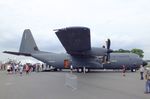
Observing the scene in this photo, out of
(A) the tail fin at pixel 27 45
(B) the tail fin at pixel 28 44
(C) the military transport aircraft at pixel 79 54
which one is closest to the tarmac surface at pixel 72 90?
(C) the military transport aircraft at pixel 79 54

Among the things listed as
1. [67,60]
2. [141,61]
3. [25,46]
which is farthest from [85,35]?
[25,46]

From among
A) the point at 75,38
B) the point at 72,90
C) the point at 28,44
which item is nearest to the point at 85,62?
the point at 75,38

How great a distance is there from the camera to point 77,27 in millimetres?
28516

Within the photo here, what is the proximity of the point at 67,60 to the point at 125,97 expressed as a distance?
1259 inches

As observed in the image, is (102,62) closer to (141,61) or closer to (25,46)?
(141,61)

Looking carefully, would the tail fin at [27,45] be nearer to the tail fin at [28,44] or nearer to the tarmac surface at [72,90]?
the tail fin at [28,44]

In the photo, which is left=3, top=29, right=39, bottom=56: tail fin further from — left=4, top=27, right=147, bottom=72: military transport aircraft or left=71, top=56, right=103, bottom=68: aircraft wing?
left=71, top=56, right=103, bottom=68: aircraft wing

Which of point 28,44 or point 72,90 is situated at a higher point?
point 28,44

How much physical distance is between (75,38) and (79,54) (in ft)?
25.5

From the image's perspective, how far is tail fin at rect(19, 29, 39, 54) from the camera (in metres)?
51.1

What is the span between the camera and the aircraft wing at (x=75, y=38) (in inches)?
Result: 1147

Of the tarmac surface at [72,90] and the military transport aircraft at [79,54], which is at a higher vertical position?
the military transport aircraft at [79,54]

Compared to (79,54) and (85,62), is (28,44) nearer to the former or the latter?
(85,62)

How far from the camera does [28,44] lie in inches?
2024
